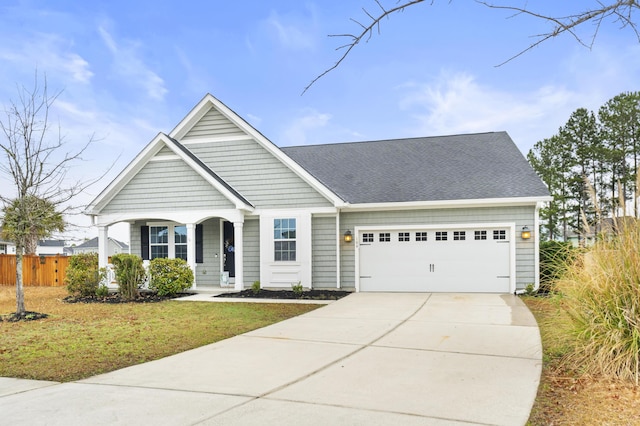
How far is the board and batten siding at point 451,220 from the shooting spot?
1329 cm

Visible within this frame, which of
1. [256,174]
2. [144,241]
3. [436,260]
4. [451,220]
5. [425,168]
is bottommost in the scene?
[436,260]

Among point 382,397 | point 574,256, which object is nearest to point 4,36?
point 382,397

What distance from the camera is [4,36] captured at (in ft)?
39.2

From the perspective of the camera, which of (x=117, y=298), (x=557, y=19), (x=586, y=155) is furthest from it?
(x=586, y=155)

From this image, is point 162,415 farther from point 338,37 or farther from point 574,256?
point 574,256

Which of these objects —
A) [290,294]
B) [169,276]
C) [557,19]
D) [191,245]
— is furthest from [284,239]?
[557,19]

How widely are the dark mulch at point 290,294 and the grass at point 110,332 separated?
1.43 meters

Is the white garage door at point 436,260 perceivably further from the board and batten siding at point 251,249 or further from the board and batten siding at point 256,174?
the board and batten siding at point 251,249

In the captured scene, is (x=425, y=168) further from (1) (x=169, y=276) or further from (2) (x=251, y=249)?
(1) (x=169, y=276)

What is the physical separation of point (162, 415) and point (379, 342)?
3777 mm

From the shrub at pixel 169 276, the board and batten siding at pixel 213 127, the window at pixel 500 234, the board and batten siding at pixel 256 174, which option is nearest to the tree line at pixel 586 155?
the window at pixel 500 234

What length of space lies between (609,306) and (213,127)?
12629 millimetres

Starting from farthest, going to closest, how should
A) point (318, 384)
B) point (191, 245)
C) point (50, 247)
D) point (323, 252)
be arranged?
point (50, 247) → point (323, 252) → point (191, 245) → point (318, 384)

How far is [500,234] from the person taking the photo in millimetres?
13484
